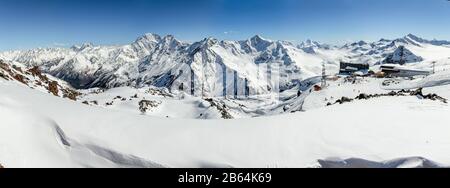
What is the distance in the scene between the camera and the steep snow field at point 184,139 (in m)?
7.87

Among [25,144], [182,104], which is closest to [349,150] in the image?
[25,144]

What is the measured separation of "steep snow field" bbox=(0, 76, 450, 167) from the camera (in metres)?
7.87

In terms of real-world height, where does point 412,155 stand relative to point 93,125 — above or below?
below

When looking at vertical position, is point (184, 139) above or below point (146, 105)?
below

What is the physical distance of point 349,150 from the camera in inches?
331

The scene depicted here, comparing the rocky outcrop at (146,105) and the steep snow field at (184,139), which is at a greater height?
the rocky outcrop at (146,105)

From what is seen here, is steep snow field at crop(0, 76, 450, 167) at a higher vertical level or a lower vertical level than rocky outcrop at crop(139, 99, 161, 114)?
lower

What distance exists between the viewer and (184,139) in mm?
8711

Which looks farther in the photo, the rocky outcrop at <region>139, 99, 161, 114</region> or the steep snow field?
the rocky outcrop at <region>139, 99, 161, 114</region>

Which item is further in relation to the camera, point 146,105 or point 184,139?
point 146,105

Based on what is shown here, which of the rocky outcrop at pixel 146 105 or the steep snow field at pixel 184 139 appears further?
the rocky outcrop at pixel 146 105
